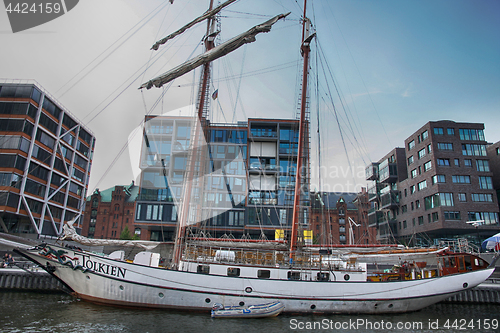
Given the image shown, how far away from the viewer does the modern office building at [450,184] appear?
5088 centimetres

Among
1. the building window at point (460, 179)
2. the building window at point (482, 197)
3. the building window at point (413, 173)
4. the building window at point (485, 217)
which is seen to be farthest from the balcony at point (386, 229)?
the building window at point (482, 197)

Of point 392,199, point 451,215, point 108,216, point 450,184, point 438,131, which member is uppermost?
point 438,131

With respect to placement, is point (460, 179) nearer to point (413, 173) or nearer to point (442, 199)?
point (442, 199)

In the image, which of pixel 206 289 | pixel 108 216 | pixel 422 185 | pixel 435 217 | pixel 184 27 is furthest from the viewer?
pixel 108 216

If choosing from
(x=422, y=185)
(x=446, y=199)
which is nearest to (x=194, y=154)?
(x=446, y=199)

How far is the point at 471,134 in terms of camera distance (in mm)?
55000

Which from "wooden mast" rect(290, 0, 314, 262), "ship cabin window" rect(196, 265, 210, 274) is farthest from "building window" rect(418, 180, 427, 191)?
"ship cabin window" rect(196, 265, 210, 274)

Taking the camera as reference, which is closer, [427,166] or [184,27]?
[184,27]

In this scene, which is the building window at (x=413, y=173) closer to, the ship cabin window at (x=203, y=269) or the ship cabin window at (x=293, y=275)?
the ship cabin window at (x=293, y=275)

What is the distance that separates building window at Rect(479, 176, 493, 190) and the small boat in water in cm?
4806

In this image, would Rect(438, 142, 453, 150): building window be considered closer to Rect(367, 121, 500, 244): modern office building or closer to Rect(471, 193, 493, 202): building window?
Rect(367, 121, 500, 244): modern office building

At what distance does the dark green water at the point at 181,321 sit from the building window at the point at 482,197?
1365 inches

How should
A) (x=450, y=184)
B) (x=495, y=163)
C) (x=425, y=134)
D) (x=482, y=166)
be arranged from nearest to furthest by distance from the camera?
(x=450, y=184), (x=482, y=166), (x=425, y=134), (x=495, y=163)

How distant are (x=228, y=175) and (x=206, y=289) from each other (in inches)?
1387
